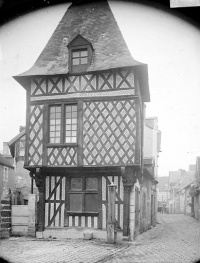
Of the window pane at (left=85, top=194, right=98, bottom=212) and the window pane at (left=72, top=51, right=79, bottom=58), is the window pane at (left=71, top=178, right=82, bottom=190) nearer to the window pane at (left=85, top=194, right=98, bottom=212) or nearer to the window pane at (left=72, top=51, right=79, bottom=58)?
the window pane at (left=85, top=194, right=98, bottom=212)

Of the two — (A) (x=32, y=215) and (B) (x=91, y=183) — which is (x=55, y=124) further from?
(A) (x=32, y=215)

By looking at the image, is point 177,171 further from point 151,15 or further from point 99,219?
point 151,15

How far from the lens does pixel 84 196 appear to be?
12.9 m

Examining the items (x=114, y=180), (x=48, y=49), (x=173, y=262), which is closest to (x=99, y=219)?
(x=114, y=180)

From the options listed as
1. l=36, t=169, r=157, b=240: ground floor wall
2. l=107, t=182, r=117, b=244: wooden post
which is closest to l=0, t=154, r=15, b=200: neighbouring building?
l=36, t=169, r=157, b=240: ground floor wall

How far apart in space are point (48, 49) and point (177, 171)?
5483 cm

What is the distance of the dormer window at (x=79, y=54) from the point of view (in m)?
13.1

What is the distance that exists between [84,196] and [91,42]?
5.97m

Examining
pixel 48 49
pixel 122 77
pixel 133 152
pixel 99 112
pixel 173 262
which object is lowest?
pixel 173 262

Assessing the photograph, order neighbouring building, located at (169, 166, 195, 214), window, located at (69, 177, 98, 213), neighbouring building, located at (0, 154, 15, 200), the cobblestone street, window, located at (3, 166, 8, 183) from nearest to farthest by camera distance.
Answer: the cobblestone street, window, located at (69, 177, 98, 213), neighbouring building, located at (0, 154, 15, 200), window, located at (3, 166, 8, 183), neighbouring building, located at (169, 166, 195, 214)

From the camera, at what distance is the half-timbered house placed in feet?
40.6

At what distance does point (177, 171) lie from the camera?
65.1 metres

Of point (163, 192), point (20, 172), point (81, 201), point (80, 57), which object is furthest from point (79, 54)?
point (163, 192)

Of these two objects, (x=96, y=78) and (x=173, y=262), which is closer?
(x=173, y=262)
